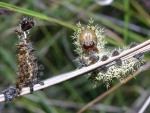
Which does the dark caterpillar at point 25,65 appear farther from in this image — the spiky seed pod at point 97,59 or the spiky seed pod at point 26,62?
the spiky seed pod at point 97,59

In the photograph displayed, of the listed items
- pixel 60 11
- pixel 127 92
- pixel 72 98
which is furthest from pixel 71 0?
pixel 127 92

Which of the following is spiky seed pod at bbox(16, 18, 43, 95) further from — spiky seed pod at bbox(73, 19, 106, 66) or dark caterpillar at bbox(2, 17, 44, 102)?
spiky seed pod at bbox(73, 19, 106, 66)

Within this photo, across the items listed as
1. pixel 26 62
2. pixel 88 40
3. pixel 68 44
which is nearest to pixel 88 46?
pixel 88 40

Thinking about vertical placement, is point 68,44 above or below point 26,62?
above

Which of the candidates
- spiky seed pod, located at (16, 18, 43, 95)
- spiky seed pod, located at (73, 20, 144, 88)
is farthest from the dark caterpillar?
Answer: spiky seed pod, located at (73, 20, 144, 88)

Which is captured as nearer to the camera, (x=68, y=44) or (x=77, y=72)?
(x=77, y=72)

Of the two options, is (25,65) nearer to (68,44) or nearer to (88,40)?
(88,40)

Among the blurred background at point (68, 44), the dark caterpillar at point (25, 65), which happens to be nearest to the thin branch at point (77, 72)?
the dark caterpillar at point (25, 65)
